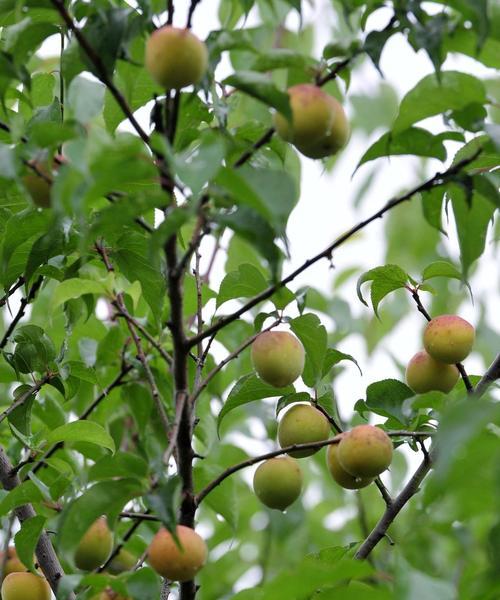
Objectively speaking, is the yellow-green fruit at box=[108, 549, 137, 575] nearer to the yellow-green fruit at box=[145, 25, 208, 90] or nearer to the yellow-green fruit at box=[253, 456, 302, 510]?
the yellow-green fruit at box=[253, 456, 302, 510]

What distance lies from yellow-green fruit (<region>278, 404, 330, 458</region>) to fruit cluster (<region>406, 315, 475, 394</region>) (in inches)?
9.7

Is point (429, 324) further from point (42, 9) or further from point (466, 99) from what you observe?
point (42, 9)

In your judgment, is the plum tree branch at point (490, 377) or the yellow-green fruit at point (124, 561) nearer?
the plum tree branch at point (490, 377)

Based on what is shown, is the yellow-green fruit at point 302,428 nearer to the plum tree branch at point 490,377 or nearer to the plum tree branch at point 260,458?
the plum tree branch at point 260,458

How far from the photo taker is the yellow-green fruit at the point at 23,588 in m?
1.81

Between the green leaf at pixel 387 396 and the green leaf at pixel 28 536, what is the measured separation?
0.65m

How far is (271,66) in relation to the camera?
1.39 metres

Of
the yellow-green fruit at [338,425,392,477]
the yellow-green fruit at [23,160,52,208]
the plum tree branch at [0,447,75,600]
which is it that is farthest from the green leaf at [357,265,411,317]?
the plum tree branch at [0,447,75,600]

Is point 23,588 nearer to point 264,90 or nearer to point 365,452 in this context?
point 365,452

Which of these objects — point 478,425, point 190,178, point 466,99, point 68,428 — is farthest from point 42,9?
point 478,425

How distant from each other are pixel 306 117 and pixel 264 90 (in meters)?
0.08

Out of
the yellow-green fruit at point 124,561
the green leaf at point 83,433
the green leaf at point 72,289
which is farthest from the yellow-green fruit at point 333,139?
the yellow-green fruit at point 124,561

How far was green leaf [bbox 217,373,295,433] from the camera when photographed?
6.04 ft

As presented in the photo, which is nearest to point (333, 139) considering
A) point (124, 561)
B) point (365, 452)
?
point (365, 452)
